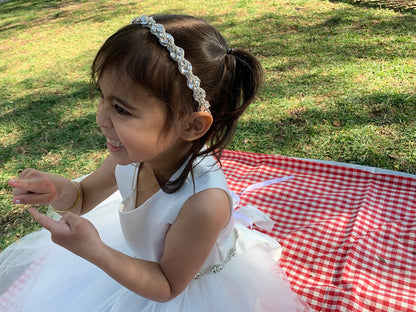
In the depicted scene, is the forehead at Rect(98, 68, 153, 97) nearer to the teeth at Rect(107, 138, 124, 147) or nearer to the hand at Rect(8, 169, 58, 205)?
the teeth at Rect(107, 138, 124, 147)

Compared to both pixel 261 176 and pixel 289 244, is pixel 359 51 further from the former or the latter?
pixel 289 244

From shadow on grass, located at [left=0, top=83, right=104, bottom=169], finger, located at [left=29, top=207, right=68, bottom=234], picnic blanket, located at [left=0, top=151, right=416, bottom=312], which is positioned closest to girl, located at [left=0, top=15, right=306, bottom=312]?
finger, located at [left=29, top=207, right=68, bottom=234]

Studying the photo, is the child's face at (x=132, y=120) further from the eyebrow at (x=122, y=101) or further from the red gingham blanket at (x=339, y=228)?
the red gingham blanket at (x=339, y=228)

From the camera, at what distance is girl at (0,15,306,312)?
102 cm

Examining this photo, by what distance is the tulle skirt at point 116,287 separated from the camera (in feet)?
4.43

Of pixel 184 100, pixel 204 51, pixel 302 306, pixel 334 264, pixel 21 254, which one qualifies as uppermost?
pixel 204 51

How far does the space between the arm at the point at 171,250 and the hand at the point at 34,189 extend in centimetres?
29

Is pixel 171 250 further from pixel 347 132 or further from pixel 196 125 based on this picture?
pixel 347 132

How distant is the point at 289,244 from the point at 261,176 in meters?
0.56

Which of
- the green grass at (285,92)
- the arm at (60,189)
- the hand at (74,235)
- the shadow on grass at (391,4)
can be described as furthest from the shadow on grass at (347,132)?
the shadow on grass at (391,4)

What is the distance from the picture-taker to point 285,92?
317 centimetres

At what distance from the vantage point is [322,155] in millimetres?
2492

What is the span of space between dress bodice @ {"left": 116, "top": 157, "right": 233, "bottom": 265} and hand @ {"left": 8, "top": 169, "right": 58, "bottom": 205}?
0.79 feet

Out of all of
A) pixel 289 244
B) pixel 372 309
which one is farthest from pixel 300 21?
pixel 372 309
